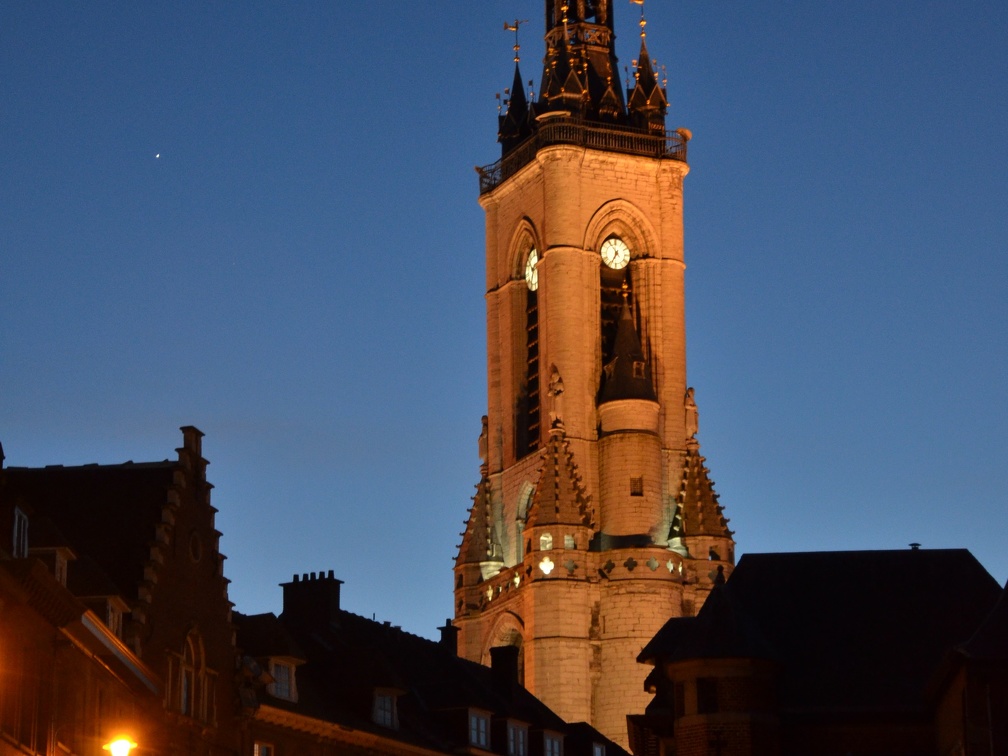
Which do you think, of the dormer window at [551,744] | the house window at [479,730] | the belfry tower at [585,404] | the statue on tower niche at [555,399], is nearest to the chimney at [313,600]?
the house window at [479,730]

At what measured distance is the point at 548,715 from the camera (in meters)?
74.4

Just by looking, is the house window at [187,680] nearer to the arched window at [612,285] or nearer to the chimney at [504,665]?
the chimney at [504,665]

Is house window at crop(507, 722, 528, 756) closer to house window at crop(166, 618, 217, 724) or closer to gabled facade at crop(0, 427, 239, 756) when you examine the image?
gabled facade at crop(0, 427, 239, 756)

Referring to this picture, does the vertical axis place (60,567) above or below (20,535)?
above

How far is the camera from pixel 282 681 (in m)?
55.0

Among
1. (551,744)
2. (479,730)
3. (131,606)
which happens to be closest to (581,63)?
(551,744)

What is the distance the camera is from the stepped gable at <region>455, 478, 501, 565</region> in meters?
109

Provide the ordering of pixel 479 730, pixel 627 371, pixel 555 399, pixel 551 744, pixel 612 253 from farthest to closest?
pixel 612 253
pixel 555 399
pixel 627 371
pixel 551 744
pixel 479 730

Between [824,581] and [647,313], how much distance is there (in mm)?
48388

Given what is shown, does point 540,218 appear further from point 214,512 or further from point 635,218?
point 214,512

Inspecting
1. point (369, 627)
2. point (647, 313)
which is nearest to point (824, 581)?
point (369, 627)

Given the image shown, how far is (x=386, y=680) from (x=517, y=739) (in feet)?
32.6

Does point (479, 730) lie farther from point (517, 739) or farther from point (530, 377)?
point (530, 377)

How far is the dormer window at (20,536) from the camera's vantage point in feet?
122
